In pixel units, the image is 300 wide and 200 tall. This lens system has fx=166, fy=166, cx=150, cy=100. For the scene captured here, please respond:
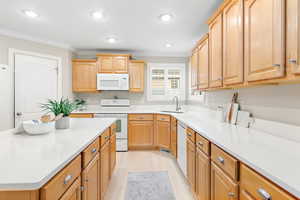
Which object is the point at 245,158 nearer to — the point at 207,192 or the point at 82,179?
the point at 207,192

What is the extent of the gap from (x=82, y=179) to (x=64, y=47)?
3.42 metres

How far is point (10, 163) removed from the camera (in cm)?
83

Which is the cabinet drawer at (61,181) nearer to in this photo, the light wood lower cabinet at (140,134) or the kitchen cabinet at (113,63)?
the light wood lower cabinet at (140,134)

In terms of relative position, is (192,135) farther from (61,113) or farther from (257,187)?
(61,113)

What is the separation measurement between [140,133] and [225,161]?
2.75m

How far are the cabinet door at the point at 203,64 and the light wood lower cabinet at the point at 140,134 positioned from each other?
1.61 metres

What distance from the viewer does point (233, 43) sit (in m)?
1.62

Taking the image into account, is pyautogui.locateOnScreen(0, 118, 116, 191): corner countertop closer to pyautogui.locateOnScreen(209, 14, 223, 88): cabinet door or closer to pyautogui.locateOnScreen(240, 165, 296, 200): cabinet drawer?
pyautogui.locateOnScreen(240, 165, 296, 200): cabinet drawer

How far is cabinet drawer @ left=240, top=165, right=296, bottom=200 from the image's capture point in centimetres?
70

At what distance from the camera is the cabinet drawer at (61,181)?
2.41ft

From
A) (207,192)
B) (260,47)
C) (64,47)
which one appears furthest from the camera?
(64,47)

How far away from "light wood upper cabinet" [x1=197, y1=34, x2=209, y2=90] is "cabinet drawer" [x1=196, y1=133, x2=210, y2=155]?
96 cm

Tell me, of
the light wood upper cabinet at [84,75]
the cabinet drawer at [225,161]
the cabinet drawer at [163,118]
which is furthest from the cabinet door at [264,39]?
the light wood upper cabinet at [84,75]

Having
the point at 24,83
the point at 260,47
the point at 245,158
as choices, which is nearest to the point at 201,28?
the point at 260,47
